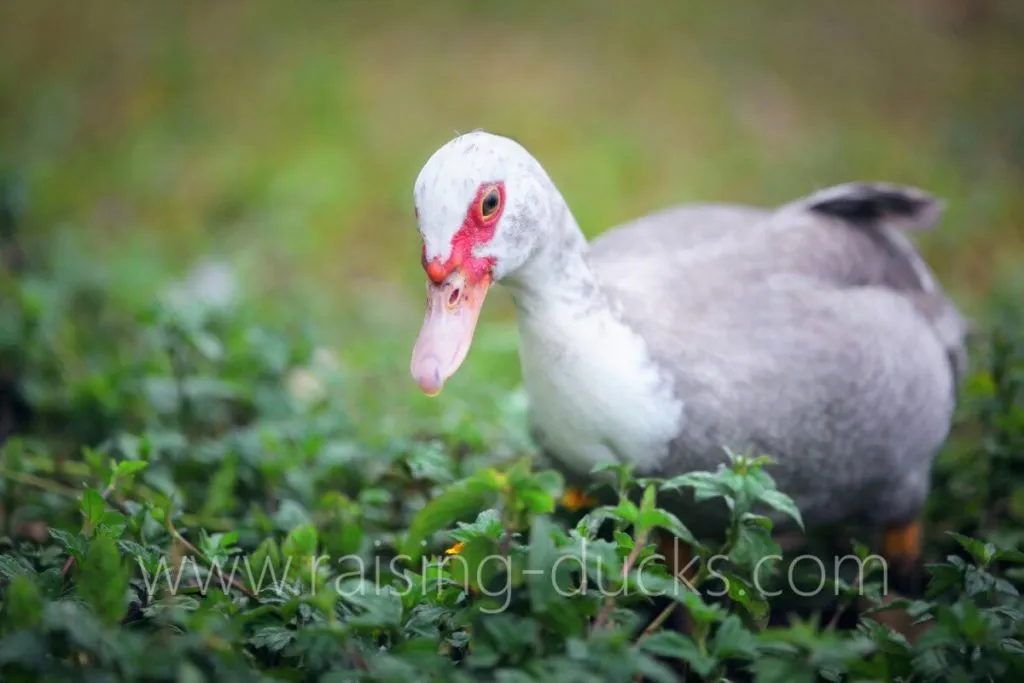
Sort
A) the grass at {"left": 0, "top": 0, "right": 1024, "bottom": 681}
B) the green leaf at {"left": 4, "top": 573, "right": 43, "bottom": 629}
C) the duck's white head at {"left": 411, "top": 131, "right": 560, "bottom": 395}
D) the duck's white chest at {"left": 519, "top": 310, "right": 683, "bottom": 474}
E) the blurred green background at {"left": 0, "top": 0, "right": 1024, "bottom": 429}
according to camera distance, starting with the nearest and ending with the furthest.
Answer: the green leaf at {"left": 4, "top": 573, "right": 43, "bottom": 629} < the grass at {"left": 0, "top": 0, "right": 1024, "bottom": 681} < the duck's white head at {"left": 411, "top": 131, "right": 560, "bottom": 395} < the duck's white chest at {"left": 519, "top": 310, "right": 683, "bottom": 474} < the blurred green background at {"left": 0, "top": 0, "right": 1024, "bottom": 429}

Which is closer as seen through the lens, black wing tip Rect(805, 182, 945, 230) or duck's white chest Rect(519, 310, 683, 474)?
duck's white chest Rect(519, 310, 683, 474)

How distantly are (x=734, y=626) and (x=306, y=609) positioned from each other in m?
0.65

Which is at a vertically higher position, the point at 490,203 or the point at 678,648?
the point at 490,203

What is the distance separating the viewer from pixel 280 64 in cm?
512

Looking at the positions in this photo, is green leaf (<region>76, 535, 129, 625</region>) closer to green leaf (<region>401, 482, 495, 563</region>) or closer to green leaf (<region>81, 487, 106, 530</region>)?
green leaf (<region>81, 487, 106, 530</region>)

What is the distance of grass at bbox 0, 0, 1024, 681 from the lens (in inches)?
62.6

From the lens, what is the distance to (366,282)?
415 centimetres

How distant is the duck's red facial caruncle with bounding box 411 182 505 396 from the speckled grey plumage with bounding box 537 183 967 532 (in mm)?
293

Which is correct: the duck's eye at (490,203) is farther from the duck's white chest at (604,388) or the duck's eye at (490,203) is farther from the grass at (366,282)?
the grass at (366,282)

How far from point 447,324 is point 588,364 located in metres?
0.28

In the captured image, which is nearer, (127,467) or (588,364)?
(127,467)

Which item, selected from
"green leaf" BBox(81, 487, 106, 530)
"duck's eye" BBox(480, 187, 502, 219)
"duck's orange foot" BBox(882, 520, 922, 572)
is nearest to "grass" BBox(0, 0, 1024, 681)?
"green leaf" BBox(81, 487, 106, 530)

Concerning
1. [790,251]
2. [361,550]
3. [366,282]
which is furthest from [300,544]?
[366,282]

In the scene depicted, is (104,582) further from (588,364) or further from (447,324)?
(588,364)
